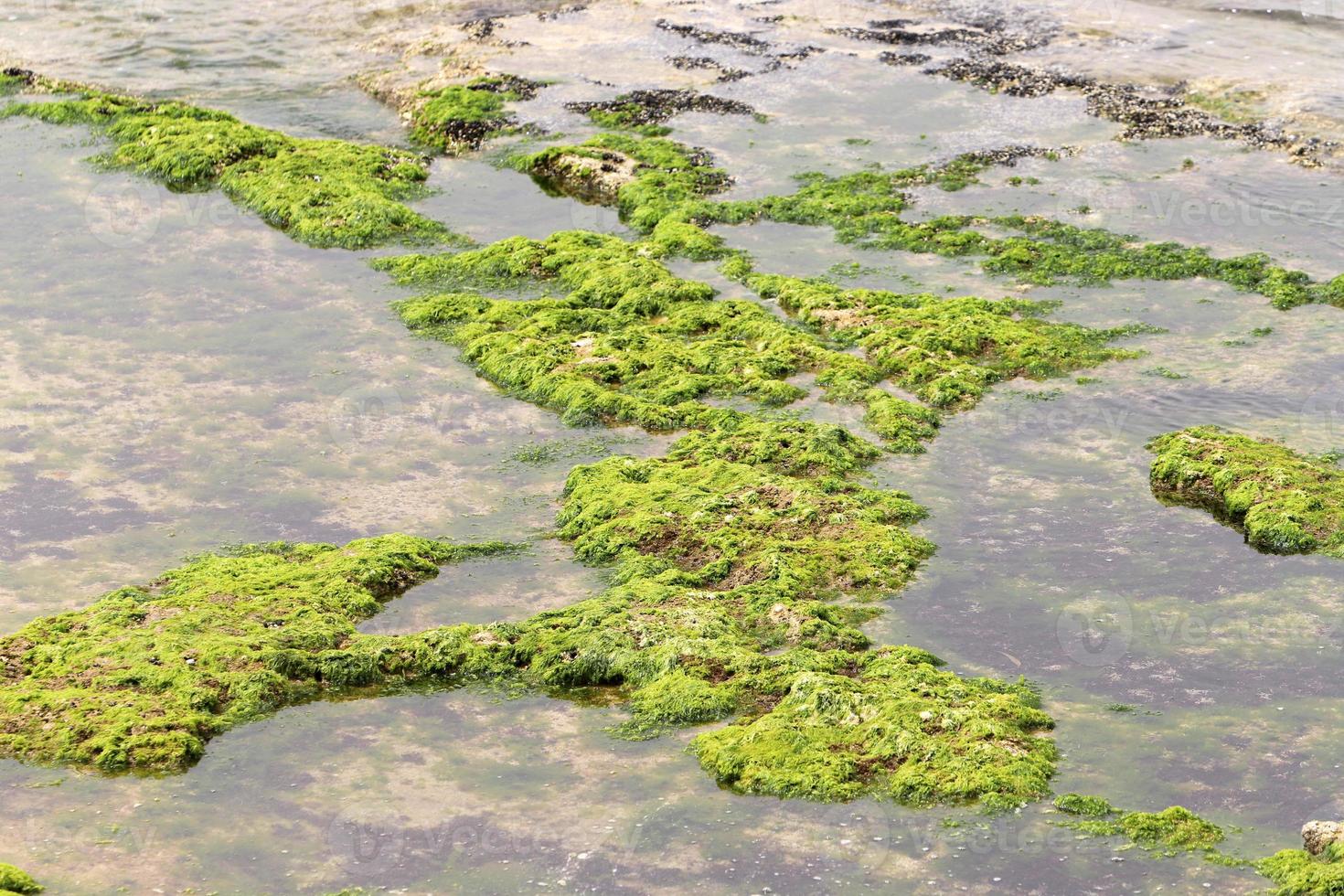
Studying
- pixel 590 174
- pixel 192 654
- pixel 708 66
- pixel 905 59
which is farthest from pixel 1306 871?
pixel 708 66

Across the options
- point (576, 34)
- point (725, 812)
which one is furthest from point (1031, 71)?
point (725, 812)

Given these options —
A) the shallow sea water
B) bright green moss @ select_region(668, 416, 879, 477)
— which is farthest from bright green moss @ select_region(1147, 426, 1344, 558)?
bright green moss @ select_region(668, 416, 879, 477)

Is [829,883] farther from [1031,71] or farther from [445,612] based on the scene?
[1031,71]

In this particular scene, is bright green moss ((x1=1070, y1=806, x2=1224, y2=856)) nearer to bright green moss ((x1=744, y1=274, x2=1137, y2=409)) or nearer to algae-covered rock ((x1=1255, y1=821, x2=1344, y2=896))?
algae-covered rock ((x1=1255, y1=821, x2=1344, y2=896))

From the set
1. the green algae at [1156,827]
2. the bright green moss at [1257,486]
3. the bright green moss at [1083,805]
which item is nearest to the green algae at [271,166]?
the bright green moss at [1257,486]

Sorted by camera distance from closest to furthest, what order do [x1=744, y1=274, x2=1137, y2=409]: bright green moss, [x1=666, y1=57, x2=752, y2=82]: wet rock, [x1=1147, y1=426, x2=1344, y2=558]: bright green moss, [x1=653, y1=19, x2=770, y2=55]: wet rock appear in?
[x1=1147, y1=426, x2=1344, y2=558]: bright green moss, [x1=744, y1=274, x2=1137, y2=409]: bright green moss, [x1=666, y1=57, x2=752, y2=82]: wet rock, [x1=653, y1=19, x2=770, y2=55]: wet rock

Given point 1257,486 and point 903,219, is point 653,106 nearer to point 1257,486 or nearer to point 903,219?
point 903,219
